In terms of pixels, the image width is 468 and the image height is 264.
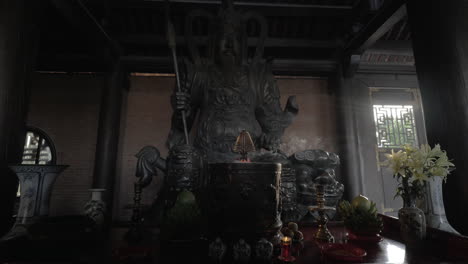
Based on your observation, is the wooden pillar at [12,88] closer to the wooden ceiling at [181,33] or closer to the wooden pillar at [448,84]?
the wooden ceiling at [181,33]

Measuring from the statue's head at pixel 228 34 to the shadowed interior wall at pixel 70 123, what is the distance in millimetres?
3076

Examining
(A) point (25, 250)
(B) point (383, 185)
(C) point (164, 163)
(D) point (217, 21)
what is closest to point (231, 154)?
(C) point (164, 163)

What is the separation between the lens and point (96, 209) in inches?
103

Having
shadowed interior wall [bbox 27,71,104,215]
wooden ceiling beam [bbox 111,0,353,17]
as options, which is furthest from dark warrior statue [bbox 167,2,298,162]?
shadowed interior wall [bbox 27,71,104,215]

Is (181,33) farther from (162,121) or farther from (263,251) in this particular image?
(263,251)

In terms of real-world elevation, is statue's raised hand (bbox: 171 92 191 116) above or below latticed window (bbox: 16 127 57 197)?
above

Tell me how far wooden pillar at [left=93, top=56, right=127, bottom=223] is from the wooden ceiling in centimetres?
40

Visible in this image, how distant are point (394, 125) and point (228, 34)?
413 centimetres

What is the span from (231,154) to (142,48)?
3.22 metres

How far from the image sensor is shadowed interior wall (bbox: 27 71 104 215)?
479cm

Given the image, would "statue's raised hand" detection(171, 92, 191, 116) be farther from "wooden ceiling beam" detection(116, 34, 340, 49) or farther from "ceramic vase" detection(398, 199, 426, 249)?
"ceramic vase" detection(398, 199, 426, 249)

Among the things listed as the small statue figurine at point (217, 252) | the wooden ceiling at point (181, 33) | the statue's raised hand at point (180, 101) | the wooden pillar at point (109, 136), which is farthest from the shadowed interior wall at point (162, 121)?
the small statue figurine at point (217, 252)

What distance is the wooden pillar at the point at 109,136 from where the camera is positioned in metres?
4.27

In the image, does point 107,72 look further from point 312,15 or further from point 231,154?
point 312,15
